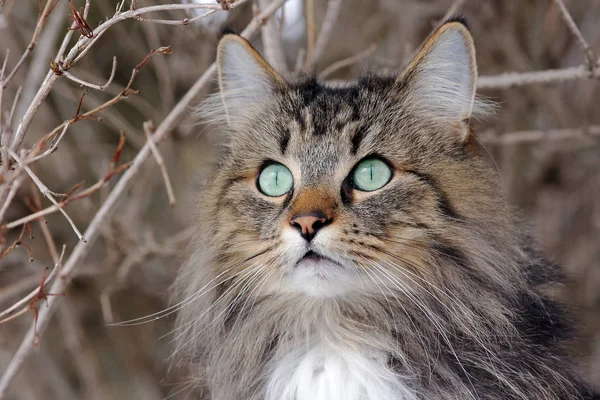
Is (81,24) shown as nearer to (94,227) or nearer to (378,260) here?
(94,227)

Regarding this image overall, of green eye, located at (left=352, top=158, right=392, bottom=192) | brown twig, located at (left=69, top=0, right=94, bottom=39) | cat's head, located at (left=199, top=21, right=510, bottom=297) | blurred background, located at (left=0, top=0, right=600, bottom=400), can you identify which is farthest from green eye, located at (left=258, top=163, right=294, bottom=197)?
blurred background, located at (left=0, top=0, right=600, bottom=400)

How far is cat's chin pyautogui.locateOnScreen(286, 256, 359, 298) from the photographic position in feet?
6.21

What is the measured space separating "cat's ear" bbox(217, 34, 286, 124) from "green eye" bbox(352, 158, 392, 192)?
1.51 ft

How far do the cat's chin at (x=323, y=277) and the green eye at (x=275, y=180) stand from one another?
0.31m

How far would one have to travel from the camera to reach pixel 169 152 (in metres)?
3.87

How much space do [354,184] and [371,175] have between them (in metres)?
0.06

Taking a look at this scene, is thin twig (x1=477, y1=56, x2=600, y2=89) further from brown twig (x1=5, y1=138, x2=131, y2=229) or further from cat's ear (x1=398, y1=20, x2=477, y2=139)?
brown twig (x1=5, y1=138, x2=131, y2=229)

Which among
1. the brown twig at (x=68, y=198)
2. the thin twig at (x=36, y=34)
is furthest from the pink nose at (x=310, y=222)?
the thin twig at (x=36, y=34)

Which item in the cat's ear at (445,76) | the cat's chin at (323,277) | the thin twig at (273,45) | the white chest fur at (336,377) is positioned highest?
the thin twig at (273,45)

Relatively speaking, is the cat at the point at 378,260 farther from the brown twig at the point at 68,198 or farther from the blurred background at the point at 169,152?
the blurred background at the point at 169,152

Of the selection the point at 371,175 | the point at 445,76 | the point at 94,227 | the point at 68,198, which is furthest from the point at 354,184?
the point at 94,227

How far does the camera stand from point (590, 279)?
4227 millimetres

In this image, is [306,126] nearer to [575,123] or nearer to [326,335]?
[326,335]

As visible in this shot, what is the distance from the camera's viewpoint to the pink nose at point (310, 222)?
1.86 meters
